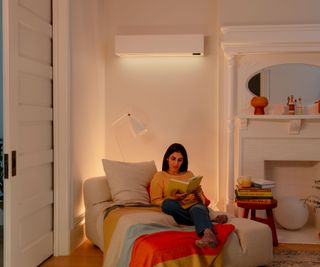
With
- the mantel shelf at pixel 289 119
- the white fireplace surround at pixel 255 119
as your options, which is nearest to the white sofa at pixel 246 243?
the white fireplace surround at pixel 255 119

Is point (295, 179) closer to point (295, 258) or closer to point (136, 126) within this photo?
point (295, 258)

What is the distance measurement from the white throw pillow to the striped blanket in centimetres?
37

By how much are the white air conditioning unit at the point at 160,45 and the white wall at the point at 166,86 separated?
171 millimetres

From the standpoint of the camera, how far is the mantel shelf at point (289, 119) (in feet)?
14.1

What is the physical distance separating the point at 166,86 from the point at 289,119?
129cm

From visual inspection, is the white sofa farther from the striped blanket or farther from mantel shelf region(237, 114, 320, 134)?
mantel shelf region(237, 114, 320, 134)

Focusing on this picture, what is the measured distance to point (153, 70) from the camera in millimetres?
4727

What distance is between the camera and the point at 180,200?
3.66 meters

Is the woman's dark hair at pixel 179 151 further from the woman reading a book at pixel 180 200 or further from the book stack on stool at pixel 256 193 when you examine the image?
the book stack on stool at pixel 256 193

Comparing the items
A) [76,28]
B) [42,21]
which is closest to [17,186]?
[42,21]

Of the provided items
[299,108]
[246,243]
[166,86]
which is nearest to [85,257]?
[246,243]

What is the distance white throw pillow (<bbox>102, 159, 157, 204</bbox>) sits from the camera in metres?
3.92

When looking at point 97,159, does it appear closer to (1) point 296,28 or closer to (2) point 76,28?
(2) point 76,28

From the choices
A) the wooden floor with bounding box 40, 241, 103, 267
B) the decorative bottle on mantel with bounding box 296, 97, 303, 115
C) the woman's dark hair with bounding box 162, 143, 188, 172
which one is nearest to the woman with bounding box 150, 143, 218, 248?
the woman's dark hair with bounding box 162, 143, 188, 172
